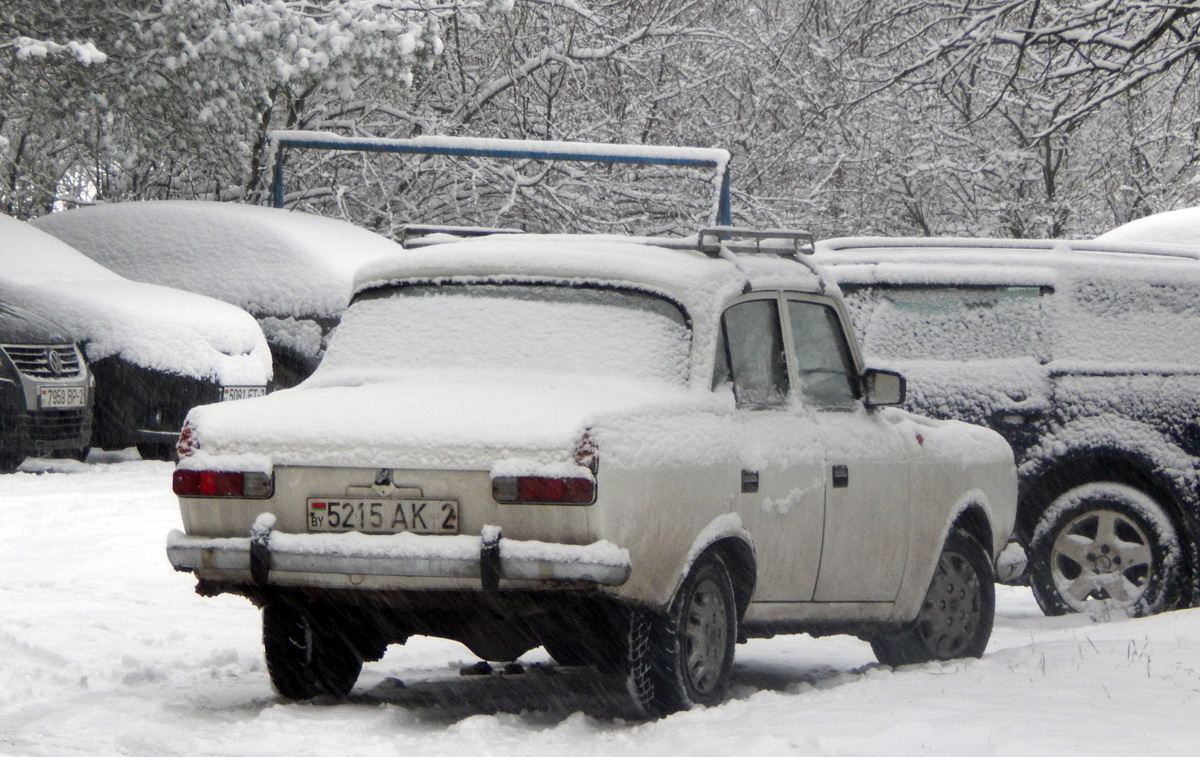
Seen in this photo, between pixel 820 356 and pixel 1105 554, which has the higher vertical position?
pixel 820 356

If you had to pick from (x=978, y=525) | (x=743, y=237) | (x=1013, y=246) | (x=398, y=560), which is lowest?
(x=978, y=525)

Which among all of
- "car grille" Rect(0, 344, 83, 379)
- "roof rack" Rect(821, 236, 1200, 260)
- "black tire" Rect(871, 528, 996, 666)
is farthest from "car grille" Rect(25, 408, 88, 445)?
"black tire" Rect(871, 528, 996, 666)

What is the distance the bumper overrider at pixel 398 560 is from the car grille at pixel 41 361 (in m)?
7.52

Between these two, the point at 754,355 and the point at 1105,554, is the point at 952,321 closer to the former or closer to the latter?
the point at 1105,554

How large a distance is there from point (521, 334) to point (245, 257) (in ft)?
33.8

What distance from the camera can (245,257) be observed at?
54.2 feet

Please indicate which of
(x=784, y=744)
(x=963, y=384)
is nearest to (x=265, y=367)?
(x=963, y=384)

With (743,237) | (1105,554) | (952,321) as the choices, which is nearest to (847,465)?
(743,237)

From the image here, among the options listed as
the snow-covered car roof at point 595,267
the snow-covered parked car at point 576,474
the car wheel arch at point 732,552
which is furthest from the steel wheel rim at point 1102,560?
the car wheel arch at point 732,552

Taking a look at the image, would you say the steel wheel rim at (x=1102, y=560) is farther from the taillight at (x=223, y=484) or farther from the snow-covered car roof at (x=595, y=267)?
the taillight at (x=223, y=484)

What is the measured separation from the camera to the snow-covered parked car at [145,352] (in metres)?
14.2

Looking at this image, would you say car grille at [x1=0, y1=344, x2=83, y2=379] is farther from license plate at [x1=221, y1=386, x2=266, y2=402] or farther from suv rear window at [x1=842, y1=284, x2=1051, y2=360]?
suv rear window at [x1=842, y1=284, x2=1051, y2=360]

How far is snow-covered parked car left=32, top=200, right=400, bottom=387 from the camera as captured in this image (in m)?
16.2

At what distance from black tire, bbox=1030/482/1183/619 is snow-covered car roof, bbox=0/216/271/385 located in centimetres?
689
